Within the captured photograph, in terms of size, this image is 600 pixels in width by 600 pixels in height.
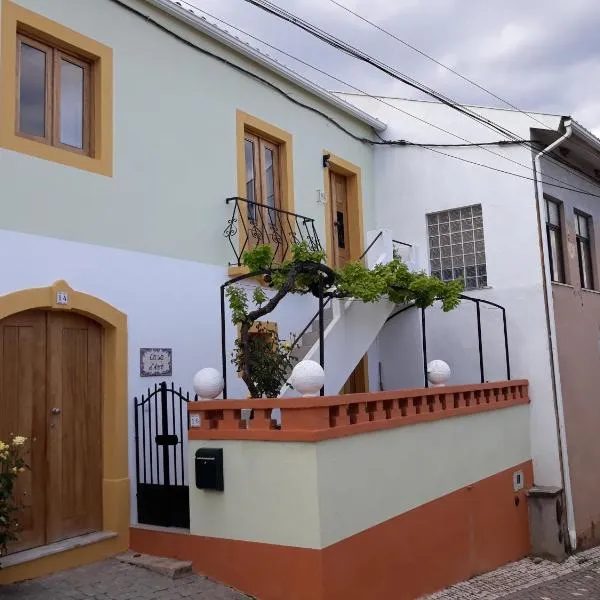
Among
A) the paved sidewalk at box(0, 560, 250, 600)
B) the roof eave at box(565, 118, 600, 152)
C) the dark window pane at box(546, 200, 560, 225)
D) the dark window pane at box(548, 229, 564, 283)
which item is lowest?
the paved sidewalk at box(0, 560, 250, 600)

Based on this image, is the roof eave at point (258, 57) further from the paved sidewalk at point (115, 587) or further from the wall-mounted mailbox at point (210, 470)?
the paved sidewalk at point (115, 587)

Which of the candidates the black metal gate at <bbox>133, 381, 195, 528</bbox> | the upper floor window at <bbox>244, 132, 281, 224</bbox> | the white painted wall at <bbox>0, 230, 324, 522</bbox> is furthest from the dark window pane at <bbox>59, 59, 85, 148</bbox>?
the black metal gate at <bbox>133, 381, 195, 528</bbox>

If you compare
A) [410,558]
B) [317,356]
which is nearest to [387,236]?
[317,356]

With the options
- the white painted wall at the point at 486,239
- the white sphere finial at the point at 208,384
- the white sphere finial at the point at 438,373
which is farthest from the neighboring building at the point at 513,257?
the white sphere finial at the point at 208,384

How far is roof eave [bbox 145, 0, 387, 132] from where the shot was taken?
8.16 metres

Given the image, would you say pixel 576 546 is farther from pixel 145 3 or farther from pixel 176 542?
pixel 145 3

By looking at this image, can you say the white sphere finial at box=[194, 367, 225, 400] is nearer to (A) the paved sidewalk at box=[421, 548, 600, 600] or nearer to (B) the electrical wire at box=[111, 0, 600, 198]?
(A) the paved sidewalk at box=[421, 548, 600, 600]

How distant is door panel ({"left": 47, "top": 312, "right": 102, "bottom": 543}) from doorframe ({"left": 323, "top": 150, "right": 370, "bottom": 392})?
460cm

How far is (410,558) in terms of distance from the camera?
22.6ft

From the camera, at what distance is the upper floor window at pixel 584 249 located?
40.6 ft

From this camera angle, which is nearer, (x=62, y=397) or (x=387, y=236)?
(x=62, y=397)

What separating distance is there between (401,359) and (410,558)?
4.84m

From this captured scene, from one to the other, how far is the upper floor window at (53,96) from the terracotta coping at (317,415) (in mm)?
3023

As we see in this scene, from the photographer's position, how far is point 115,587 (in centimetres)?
586
